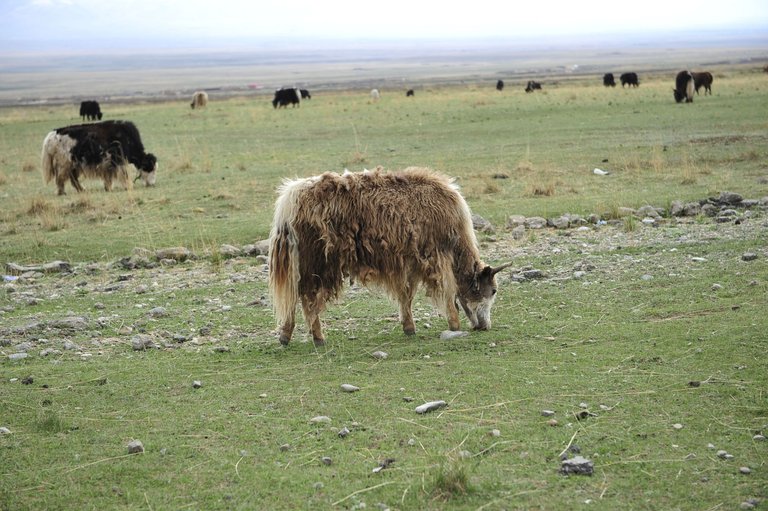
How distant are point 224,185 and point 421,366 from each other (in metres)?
12.4

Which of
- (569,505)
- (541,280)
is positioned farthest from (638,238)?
(569,505)

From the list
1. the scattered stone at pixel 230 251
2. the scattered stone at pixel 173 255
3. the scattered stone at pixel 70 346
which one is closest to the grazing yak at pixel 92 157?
the scattered stone at pixel 173 255

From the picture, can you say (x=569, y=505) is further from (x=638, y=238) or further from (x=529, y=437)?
(x=638, y=238)

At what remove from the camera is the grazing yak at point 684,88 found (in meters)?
35.7

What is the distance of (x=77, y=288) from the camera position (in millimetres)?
10906

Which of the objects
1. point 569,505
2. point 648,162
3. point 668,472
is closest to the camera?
point 569,505

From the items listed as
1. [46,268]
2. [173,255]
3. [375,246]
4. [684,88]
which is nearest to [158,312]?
[375,246]

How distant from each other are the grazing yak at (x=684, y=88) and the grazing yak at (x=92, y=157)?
2368 cm

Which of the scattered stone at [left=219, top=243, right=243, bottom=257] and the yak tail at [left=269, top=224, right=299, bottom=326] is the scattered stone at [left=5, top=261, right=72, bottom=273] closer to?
the scattered stone at [left=219, top=243, right=243, bottom=257]

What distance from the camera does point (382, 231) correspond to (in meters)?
8.17

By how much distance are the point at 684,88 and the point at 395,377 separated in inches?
1285

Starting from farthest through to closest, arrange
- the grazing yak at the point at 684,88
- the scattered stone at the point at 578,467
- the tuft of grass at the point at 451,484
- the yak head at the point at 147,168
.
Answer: the grazing yak at the point at 684,88 < the yak head at the point at 147,168 < the scattered stone at the point at 578,467 < the tuft of grass at the point at 451,484

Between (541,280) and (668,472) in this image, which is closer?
(668,472)

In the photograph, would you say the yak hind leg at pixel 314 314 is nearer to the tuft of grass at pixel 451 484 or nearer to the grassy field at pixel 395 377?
the grassy field at pixel 395 377
